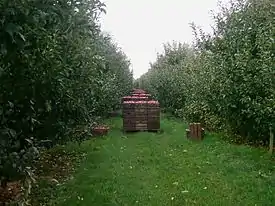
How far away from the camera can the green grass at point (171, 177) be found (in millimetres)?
7246

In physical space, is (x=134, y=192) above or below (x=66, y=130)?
below

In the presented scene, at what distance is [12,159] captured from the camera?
3.90 meters

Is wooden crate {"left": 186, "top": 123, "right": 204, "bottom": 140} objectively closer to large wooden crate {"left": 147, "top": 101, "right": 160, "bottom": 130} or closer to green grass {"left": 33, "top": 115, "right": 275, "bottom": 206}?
green grass {"left": 33, "top": 115, "right": 275, "bottom": 206}

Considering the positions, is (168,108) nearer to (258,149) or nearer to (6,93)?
(258,149)

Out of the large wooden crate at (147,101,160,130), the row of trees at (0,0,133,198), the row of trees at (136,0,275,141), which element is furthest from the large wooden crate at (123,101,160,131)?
the row of trees at (0,0,133,198)

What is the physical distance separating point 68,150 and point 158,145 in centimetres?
277

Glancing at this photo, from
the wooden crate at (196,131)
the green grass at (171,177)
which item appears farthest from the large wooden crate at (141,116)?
the green grass at (171,177)

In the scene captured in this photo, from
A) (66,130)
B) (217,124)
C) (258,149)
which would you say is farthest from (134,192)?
(217,124)

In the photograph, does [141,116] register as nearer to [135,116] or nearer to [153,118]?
[135,116]

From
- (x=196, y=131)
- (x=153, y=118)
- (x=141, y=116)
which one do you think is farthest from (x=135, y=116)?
(x=196, y=131)

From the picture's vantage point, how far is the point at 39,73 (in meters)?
5.80

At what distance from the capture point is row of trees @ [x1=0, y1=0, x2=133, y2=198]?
135 inches

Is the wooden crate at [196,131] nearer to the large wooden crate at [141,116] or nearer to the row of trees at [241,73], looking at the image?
the row of trees at [241,73]

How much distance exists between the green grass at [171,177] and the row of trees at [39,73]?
1199mm
